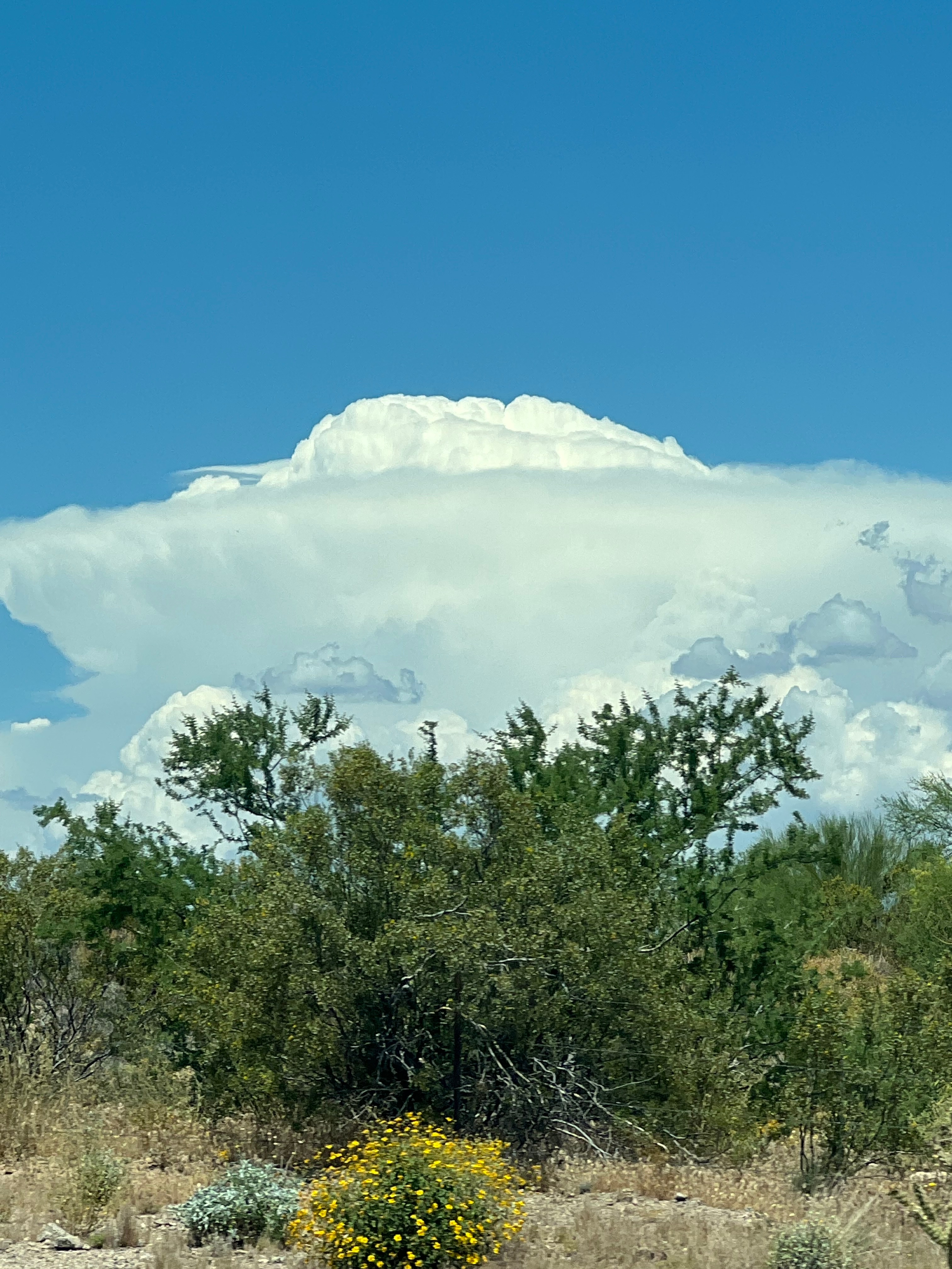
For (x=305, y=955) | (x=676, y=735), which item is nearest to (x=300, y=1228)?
(x=305, y=955)

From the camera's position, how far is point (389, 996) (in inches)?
564

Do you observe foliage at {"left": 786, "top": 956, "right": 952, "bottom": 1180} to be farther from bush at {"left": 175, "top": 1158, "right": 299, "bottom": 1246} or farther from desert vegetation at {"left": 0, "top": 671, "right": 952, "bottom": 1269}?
bush at {"left": 175, "top": 1158, "right": 299, "bottom": 1246}

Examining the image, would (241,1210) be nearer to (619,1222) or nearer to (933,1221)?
(619,1222)

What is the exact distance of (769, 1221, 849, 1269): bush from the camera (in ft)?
33.5

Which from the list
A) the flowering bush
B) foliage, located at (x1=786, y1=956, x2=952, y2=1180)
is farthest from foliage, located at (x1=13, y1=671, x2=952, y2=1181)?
the flowering bush

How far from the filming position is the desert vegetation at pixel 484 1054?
38.2 ft

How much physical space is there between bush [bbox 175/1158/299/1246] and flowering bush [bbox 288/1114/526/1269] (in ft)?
0.57

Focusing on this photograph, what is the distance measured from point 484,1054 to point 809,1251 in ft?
16.1

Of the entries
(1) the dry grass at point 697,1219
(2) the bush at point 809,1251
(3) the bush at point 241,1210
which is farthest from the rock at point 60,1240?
(2) the bush at point 809,1251

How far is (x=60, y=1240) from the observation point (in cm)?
1164

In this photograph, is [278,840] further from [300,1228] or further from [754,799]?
[754,799]

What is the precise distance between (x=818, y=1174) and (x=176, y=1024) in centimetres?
843

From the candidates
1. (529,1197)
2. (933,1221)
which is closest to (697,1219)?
(529,1197)

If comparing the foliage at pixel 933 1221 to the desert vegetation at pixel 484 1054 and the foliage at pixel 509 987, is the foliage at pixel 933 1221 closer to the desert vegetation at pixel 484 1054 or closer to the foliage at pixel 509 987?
the desert vegetation at pixel 484 1054
